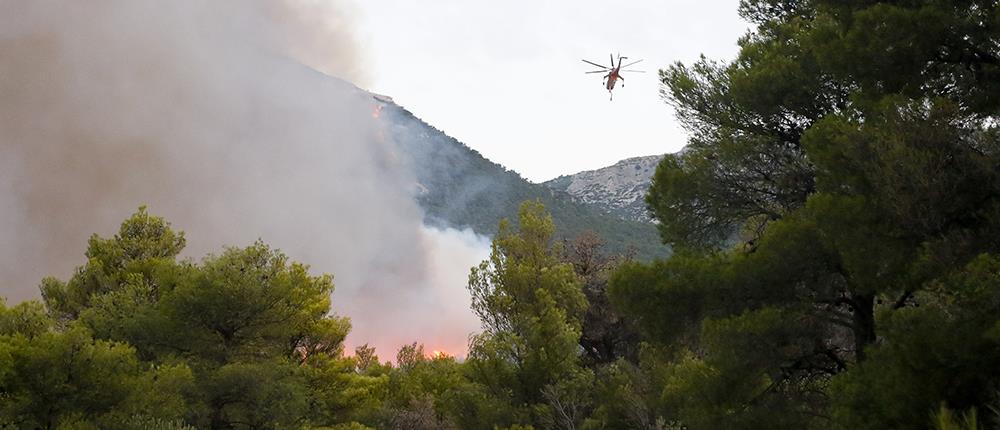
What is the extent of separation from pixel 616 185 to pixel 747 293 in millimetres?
130384

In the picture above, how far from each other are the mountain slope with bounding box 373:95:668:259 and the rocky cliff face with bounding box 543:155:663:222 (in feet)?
54.5

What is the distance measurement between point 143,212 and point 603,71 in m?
15.6

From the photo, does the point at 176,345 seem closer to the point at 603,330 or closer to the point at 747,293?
the point at 603,330

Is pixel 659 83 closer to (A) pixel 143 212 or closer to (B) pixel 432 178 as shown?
(A) pixel 143 212

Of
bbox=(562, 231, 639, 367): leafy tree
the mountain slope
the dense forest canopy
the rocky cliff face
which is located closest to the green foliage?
the dense forest canopy

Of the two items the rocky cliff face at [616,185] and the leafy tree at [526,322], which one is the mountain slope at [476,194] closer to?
the rocky cliff face at [616,185]

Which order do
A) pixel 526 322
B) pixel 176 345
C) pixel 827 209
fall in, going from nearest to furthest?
pixel 827 209 → pixel 526 322 → pixel 176 345

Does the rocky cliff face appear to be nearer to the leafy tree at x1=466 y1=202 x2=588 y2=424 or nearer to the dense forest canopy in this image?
the leafy tree at x1=466 y1=202 x2=588 y2=424

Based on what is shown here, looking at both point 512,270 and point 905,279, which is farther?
point 512,270

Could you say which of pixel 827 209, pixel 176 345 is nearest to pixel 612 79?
pixel 827 209

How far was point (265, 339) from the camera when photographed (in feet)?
67.4

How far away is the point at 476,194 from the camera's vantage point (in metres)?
96.0

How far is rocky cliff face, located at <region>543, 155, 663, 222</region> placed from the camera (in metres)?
120

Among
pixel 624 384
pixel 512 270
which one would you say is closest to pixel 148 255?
pixel 512 270
